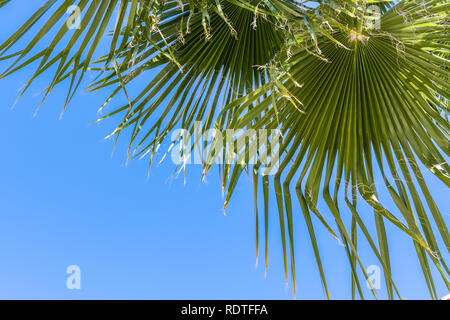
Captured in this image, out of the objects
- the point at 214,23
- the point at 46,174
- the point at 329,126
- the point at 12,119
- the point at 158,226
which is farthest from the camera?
the point at 158,226

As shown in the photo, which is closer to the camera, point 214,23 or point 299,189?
point 299,189

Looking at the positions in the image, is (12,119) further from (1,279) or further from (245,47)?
(245,47)

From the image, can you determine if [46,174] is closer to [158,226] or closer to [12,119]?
[12,119]

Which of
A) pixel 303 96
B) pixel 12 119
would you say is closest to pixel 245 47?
pixel 303 96

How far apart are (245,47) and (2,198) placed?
453 cm

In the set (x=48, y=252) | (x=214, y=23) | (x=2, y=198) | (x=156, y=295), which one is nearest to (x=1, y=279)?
(x=48, y=252)

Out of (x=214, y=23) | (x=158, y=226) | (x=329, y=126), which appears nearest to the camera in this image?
(x=329, y=126)

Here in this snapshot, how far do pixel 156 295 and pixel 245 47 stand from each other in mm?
4191

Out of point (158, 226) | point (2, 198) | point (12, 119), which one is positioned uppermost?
point (12, 119)

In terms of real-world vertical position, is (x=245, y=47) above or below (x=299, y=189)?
above

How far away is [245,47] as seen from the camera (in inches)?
A: 52.5

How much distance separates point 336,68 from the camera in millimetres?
1133
